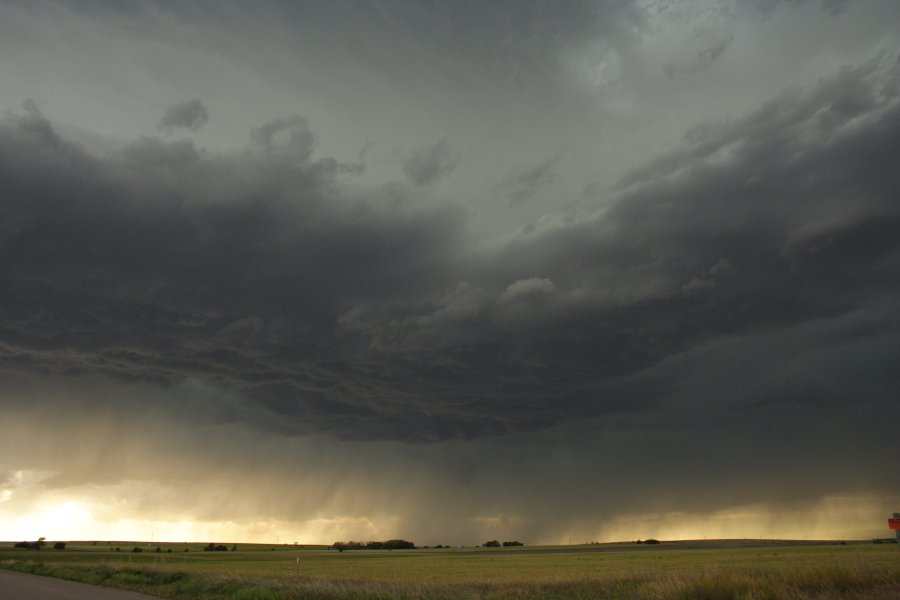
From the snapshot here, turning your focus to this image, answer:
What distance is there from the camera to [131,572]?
51.2 m

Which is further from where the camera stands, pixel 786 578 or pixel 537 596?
A: pixel 537 596

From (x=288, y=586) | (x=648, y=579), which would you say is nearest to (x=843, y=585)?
(x=648, y=579)

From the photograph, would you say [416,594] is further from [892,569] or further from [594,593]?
[892,569]

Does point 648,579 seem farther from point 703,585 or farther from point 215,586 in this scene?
point 215,586

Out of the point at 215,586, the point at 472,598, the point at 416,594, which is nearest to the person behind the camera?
the point at 472,598

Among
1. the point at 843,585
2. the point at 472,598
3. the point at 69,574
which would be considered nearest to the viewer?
the point at 843,585

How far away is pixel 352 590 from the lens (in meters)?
30.3

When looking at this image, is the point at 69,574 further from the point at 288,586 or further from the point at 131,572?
the point at 288,586

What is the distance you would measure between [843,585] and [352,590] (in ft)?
67.5

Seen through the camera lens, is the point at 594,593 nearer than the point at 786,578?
No

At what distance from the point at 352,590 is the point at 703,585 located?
→ 616 inches

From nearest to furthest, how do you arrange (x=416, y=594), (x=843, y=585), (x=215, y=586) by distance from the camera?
(x=843, y=585)
(x=416, y=594)
(x=215, y=586)

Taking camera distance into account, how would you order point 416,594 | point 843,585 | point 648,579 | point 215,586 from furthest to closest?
1. point 215,586
2. point 648,579
3. point 416,594
4. point 843,585

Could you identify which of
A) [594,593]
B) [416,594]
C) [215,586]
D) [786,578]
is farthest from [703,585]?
[215,586]
